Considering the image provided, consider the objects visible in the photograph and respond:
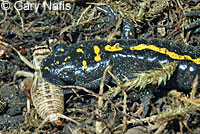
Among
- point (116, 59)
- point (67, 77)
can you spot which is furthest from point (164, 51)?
point (67, 77)

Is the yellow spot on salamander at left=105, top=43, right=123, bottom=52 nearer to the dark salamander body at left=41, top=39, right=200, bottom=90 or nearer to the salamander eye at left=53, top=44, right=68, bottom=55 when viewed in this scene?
the dark salamander body at left=41, top=39, right=200, bottom=90

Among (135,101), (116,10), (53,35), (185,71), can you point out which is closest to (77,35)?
(53,35)

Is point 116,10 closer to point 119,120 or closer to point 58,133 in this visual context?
point 119,120

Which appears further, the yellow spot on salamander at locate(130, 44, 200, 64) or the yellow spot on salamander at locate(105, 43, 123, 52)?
the yellow spot on salamander at locate(105, 43, 123, 52)

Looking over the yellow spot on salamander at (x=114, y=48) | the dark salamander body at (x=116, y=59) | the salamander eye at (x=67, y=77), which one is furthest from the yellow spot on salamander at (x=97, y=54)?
the salamander eye at (x=67, y=77)

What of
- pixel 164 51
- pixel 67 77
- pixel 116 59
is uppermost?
pixel 164 51

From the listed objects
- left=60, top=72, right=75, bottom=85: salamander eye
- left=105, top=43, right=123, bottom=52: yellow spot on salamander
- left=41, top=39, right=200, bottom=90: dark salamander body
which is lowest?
left=60, top=72, right=75, bottom=85: salamander eye

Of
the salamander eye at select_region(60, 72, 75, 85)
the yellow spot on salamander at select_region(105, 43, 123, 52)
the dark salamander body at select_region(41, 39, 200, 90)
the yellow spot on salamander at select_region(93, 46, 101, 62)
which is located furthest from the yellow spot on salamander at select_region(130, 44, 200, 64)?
the salamander eye at select_region(60, 72, 75, 85)

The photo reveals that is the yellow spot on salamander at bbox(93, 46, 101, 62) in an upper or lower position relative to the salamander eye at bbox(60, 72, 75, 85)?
upper

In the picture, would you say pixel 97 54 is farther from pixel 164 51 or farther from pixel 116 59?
pixel 164 51
